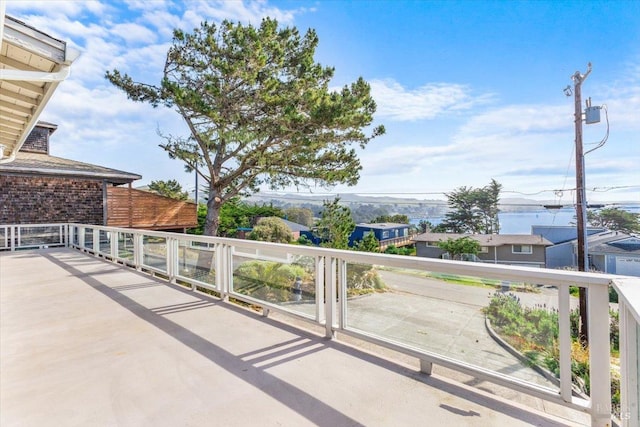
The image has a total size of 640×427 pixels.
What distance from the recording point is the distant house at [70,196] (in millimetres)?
12305

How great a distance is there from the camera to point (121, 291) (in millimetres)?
5254

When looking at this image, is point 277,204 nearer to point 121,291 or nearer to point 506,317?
point 121,291

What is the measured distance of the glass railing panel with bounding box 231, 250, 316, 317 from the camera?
138 inches

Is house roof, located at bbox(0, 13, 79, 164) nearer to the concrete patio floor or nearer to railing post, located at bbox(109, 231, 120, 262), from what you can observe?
the concrete patio floor

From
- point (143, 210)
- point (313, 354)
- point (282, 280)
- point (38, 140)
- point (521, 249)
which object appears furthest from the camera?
point (521, 249)

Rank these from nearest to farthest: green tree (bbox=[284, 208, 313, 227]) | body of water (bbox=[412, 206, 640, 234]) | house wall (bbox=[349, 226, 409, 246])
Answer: body of water (bbox=[412, 206, 640, 234]), house wall (bbox=[349, 226, 409, 246]), green tree (bbox=[284, 208, 313, 227])

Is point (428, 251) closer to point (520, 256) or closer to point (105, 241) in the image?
point (520, 256)

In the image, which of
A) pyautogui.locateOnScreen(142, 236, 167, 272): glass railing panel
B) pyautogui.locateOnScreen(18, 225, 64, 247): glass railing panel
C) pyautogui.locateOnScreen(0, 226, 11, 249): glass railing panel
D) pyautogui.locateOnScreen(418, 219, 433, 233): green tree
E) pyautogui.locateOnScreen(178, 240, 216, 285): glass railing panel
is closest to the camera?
pyautogui.locateOnScreen(178, 240, 216, 285): glass railing panel

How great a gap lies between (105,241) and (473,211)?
1798 inches

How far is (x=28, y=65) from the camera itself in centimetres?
354

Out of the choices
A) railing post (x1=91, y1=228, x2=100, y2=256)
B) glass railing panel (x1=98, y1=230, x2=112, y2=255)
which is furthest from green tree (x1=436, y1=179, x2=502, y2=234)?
glass railing panel (x1=98, y1=230, x2=112, y2=255)

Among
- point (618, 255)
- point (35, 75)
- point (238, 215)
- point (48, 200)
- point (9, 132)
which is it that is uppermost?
point (9, 132)

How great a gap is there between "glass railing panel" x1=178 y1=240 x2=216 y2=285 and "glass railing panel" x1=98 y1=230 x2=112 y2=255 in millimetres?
4131

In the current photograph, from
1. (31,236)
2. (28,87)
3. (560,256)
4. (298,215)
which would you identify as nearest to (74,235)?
(31,236)
